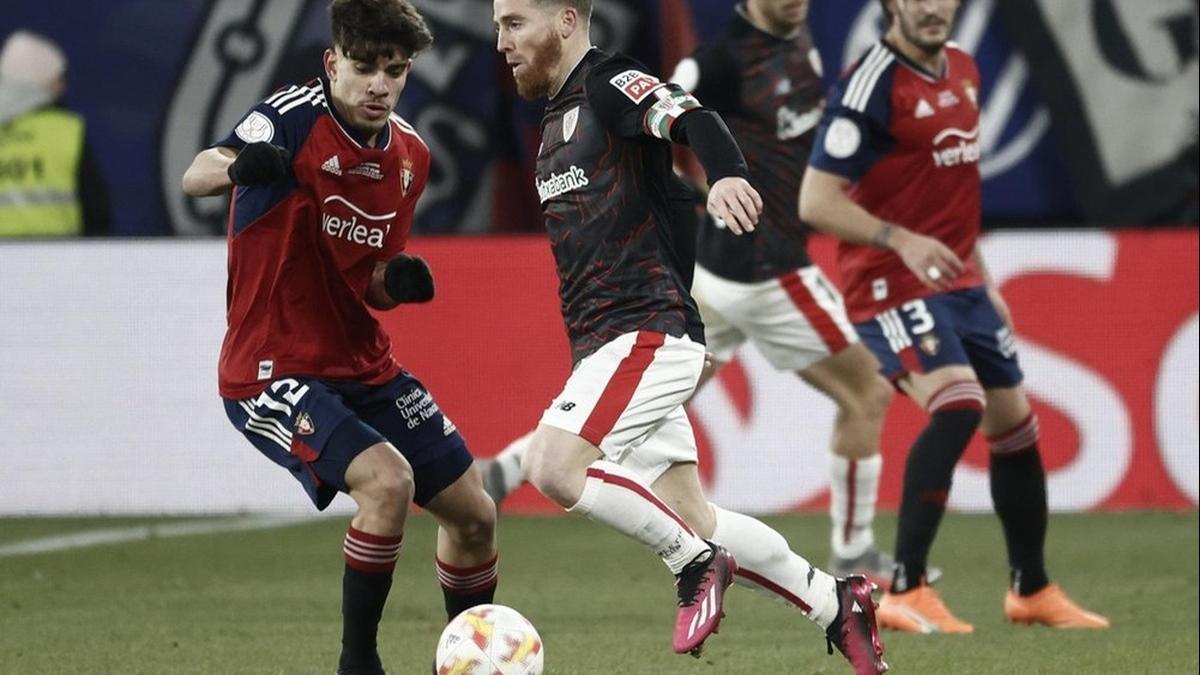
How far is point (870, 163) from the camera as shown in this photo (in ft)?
24.9

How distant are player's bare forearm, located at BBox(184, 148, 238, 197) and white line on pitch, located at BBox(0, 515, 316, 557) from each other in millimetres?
4330

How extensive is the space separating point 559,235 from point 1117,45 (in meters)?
6.77

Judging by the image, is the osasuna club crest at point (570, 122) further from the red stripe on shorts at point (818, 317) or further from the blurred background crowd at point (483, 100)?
the blurred background crowd at point (483, 100)

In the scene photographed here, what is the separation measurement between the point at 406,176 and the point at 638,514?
1291 millimetres

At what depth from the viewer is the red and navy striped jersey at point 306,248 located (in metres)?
6.03

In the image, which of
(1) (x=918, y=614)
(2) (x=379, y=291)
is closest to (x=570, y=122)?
(2) (x=379, y=291)

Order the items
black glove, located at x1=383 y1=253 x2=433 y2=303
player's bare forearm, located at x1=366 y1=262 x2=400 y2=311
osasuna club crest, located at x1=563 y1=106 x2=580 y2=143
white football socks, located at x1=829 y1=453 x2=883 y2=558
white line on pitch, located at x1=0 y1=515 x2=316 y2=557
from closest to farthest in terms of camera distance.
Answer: osasuna club crest, located at x1=563 y1=106 x2=580 y2=143
black glove, located at x1=383 y1=253 x2=433 y2=303
player's bare forearm, located at x1=366 y1=262 x2=400 y2=311
white football socks, located at x1=829 y1=453 x2=883 y2=558
white line on pitch, located at x1=0 y1=515 x2=316 y2=557

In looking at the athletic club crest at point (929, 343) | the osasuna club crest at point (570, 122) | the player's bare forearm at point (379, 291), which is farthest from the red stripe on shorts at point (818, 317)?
the osasuna club crest at point (570, 122)

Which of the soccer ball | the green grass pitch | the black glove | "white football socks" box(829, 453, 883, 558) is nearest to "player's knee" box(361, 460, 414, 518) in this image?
the soccer ball

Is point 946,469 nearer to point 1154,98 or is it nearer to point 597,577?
point 597,577

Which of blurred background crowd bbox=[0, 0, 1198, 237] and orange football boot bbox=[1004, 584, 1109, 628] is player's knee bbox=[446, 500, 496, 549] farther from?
blurred background crowd bbox=[0, 0, 1198, 237]

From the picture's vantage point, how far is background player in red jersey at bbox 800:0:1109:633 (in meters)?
7.38

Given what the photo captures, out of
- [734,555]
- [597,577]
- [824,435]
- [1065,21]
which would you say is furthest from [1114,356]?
[734,555]

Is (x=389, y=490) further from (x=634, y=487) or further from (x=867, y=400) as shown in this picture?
(x=867, y=400)
